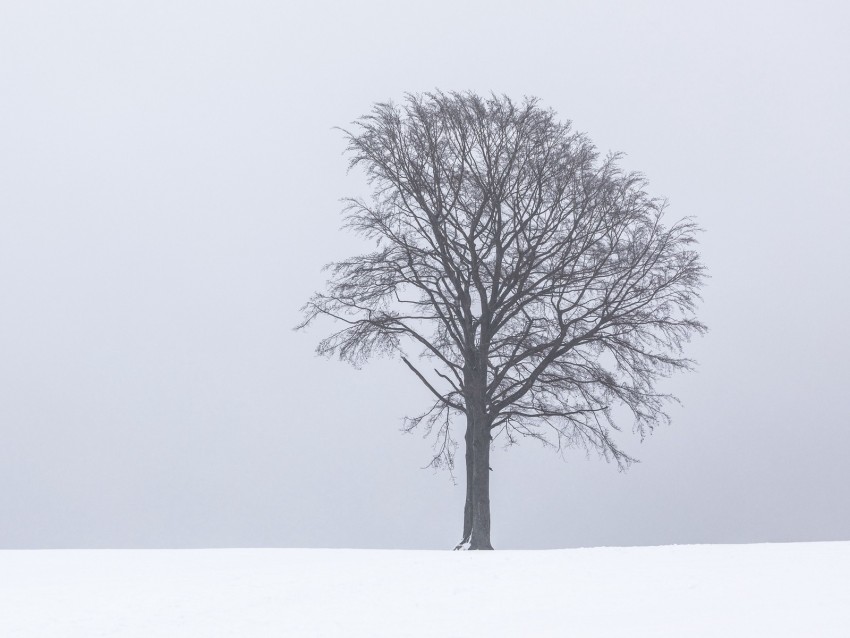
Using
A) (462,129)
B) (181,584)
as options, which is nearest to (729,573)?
(181,584)

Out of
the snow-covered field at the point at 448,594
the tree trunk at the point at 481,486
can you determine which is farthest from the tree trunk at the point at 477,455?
the snow-covered field at the point at 448,594

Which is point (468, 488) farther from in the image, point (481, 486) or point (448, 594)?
point (448, 594)

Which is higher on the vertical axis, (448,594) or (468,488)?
(468,488)

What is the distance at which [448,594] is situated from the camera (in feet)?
43.9

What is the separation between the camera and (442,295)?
2316 cm

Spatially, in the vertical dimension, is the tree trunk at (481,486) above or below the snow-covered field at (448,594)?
above

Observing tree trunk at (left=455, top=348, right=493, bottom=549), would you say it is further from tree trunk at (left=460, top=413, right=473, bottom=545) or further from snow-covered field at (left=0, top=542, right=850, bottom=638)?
snow-covered field at (left=0, top=542, right=850, bottom=638)

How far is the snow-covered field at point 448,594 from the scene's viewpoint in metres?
11.4

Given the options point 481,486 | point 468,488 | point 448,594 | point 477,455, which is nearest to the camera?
point 448,594

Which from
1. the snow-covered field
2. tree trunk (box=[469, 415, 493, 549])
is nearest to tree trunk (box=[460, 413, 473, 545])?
tree trunk (box=[469, 415, 493, 549])

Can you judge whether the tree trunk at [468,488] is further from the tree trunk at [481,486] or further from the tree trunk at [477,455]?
the tree trunk at [481,486]

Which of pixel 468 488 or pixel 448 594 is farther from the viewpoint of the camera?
pixel 468 488

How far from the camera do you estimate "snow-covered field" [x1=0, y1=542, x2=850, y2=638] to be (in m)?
11.4

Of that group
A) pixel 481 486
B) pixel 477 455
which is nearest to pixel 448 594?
pixel 481 486
